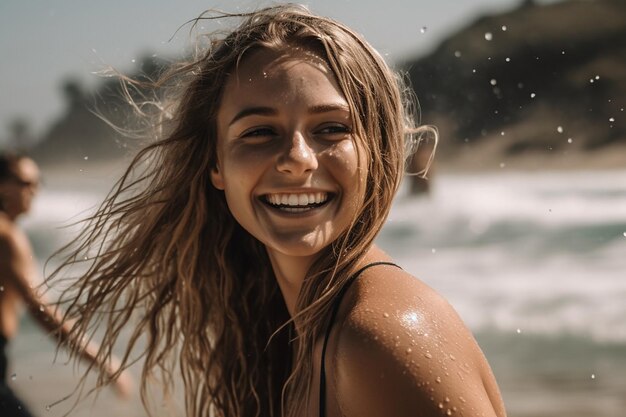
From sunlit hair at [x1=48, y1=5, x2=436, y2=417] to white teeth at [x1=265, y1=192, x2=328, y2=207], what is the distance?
0.58 feet

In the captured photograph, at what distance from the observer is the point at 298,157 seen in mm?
2062

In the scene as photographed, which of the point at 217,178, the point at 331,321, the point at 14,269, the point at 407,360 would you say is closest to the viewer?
the point at 407,360

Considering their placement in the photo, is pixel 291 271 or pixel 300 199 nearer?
pixel 300 199

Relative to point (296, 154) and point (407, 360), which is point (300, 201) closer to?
point (296, 154)

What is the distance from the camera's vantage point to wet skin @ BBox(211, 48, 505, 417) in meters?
1.74

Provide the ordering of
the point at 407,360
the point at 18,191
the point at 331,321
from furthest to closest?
the point at 18,191 → the point at 331,321 → the point at 407,360

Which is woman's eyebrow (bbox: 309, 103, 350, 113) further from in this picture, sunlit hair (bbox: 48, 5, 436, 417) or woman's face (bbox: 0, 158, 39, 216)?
woman's face (bbox: 0, 158, 39, 216)

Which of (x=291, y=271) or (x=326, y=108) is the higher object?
(x=326, y=108)

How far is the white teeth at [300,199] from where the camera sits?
212cm

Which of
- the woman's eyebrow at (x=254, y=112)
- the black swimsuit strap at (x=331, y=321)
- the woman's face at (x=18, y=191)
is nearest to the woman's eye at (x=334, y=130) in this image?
the woman's eyebrow at (x=254, y=112)

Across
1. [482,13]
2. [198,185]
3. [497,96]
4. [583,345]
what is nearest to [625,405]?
[583,345]

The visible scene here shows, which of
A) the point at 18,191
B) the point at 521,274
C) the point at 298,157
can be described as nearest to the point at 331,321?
the point at 298,157

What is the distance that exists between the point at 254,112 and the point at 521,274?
10.7 m

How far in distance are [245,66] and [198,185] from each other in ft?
1.47
